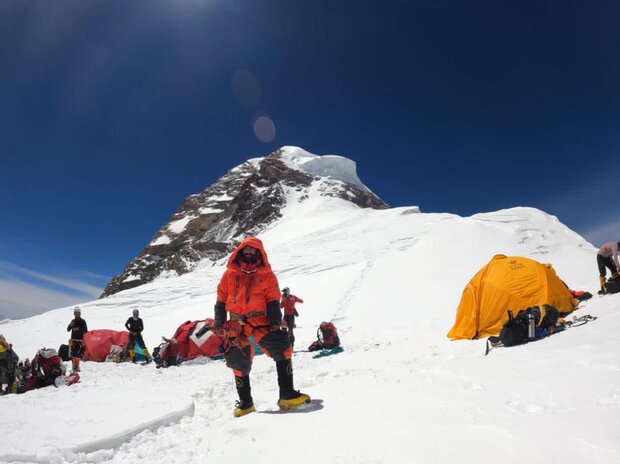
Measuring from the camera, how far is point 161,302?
19422 mm

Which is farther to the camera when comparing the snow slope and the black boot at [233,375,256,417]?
the black boot at [233,375,256,417]

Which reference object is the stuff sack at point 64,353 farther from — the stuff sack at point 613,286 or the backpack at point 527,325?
Answer: the stuff sack at point 613,286

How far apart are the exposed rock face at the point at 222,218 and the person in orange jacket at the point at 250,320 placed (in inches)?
2432

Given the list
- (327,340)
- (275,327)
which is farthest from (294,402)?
(327,340)

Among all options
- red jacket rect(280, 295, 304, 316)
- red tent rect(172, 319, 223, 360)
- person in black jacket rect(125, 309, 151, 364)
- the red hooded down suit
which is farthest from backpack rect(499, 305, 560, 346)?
person in black jacket rect(125, 309, 151, 364)

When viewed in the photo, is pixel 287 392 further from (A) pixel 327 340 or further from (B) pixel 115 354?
(B) pixel 115 354

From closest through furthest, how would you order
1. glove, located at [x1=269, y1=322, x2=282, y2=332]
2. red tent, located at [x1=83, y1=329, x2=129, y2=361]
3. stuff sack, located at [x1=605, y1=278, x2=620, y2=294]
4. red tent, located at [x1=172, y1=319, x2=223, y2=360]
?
glove, located at [x1=269, y1=322, x2=282, y2=332]
stuff sack, located at [x1=605, y1=278, x2=620, y2=294]
red tent, located at [x1=172, y1=319, x2=223, y2=360]
red tent, located at [x1=83, y1=329, x2=129, y2=361]

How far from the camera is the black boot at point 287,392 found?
3836 mm

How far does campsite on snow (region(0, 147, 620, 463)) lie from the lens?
2.53 m

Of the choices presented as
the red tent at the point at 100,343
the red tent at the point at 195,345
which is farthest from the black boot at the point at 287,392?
the red tent at the point at 100,343

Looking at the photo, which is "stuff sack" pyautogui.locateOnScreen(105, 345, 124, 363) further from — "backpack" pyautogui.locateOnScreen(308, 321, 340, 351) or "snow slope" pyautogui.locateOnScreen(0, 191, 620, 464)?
"backpack" pyautogui.locateOnScreen(308, 321, 340, 351)

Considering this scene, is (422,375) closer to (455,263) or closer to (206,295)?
(455,263)

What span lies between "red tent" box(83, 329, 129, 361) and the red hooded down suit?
7629 mm

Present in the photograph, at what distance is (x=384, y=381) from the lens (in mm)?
4527
